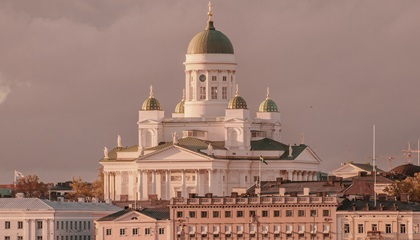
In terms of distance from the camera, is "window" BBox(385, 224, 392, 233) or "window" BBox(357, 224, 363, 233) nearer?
"window" BBox(385, 224, 392, 233)

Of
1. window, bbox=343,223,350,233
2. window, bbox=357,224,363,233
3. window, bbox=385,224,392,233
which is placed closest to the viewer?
window, bbox=385,224,392,233

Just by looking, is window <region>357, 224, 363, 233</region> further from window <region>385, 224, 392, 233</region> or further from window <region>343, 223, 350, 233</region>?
window <region>385, 224, 392, 233</region>

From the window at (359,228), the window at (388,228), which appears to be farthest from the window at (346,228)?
the window at (388,228)

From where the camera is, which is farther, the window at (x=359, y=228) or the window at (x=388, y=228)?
the window at (x=359, y=228)

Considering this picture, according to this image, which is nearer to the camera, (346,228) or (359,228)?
(359,228)

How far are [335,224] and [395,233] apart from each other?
546cm

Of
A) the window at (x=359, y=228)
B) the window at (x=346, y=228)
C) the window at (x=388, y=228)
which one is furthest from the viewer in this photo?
the window at (x=346, y=228)

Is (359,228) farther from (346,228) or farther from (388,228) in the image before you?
(388,228)

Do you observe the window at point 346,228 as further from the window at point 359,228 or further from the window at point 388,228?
the window at point 388,228

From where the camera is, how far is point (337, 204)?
200 metres

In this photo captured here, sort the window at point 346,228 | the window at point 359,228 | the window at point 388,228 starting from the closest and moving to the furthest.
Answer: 1. the window at point 388,228
2. the window at point 359,228
3. the window at point 346,228

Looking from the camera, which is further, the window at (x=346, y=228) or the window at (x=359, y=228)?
the window at (x=346, y=228)

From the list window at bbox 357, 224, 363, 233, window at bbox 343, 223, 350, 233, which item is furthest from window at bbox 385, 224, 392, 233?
window at bbox 343, 223, 350, 233

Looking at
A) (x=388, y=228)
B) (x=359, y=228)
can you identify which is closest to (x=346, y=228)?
(x=359, y=228)
